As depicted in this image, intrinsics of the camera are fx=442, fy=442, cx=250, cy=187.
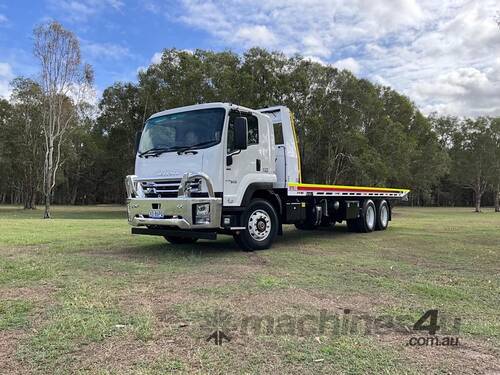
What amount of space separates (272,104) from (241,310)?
23362mm

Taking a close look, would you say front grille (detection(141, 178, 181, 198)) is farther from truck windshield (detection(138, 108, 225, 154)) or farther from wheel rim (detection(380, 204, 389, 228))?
wheel rim (detection(380, 204, 389, 228))

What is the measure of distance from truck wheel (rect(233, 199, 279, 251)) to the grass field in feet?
1.00

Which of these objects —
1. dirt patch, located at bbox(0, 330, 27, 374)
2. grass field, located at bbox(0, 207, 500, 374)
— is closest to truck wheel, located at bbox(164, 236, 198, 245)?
grass field, located at bbox(0, 207, 500, 374)

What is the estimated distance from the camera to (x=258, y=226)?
9.44 meters

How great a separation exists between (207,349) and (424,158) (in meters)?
38.1

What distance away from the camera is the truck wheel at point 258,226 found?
30.0ft

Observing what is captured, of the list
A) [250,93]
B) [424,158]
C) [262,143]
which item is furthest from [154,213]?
[424,158]

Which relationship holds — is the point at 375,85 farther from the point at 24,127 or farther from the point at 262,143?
the point at 24,127

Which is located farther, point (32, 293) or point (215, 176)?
point (215, 176)

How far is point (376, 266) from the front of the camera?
7805 mm

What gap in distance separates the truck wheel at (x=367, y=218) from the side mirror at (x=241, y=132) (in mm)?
6625

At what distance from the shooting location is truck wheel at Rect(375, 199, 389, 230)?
1494 cm

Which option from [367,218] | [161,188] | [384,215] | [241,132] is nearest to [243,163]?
[241,132]

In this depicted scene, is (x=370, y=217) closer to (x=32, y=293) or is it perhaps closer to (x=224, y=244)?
(x=224, y=244)
